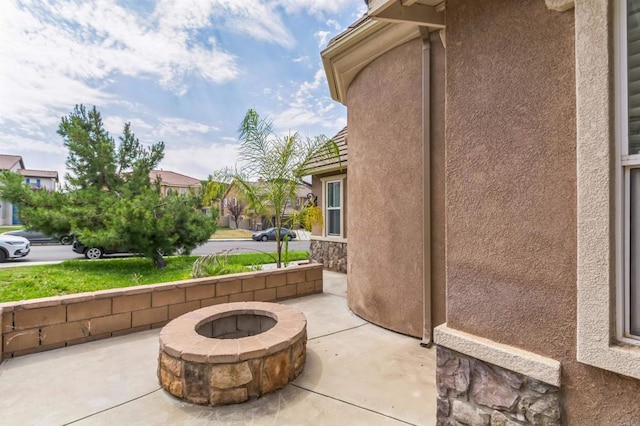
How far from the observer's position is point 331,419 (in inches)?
105

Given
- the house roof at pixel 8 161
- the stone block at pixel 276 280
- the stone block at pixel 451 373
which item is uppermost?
Answer: the house roof at pixel 8 161

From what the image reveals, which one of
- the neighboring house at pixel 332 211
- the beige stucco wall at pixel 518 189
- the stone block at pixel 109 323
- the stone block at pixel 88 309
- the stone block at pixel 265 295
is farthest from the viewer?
the neighboring house at pixel 332 211

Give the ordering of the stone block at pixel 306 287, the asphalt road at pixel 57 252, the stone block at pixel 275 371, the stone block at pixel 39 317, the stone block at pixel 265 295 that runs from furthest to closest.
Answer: the asphalt road at pixel 57 252, the stone block at pixel 306 287, the stone block at pixel 265 295, the stone block at pixel 39 317, the stone block at pixel 275 371

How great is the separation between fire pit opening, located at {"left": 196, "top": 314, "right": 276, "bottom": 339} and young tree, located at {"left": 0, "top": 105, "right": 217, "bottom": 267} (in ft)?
19.5

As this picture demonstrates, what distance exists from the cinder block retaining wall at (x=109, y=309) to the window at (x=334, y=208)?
3.97 m

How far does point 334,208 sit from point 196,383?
7317 mm

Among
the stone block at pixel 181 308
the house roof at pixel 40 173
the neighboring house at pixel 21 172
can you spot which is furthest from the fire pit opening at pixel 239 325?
the house roof at pixel 40 173

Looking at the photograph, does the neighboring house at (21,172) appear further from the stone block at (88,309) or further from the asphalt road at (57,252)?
the stone block at (88,309)

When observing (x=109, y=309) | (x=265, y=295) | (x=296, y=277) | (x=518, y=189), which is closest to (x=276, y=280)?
(x=265, y=295)

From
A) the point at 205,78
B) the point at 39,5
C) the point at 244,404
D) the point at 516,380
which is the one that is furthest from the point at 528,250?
the point at 205,78

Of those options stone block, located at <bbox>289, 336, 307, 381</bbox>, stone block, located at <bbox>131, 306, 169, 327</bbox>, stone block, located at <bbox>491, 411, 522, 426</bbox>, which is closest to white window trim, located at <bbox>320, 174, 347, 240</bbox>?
stone block, located at <bbox>131, 306, 169, 327</bbox>

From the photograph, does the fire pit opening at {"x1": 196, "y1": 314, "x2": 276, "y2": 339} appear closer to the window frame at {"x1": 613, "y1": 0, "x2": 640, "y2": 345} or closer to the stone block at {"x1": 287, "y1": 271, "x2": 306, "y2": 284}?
the stone block at {"x1": 287, "y1": 271, "x2": 306, "y2": 284}

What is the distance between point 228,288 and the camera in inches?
222

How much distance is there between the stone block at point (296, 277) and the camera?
6527 mm
